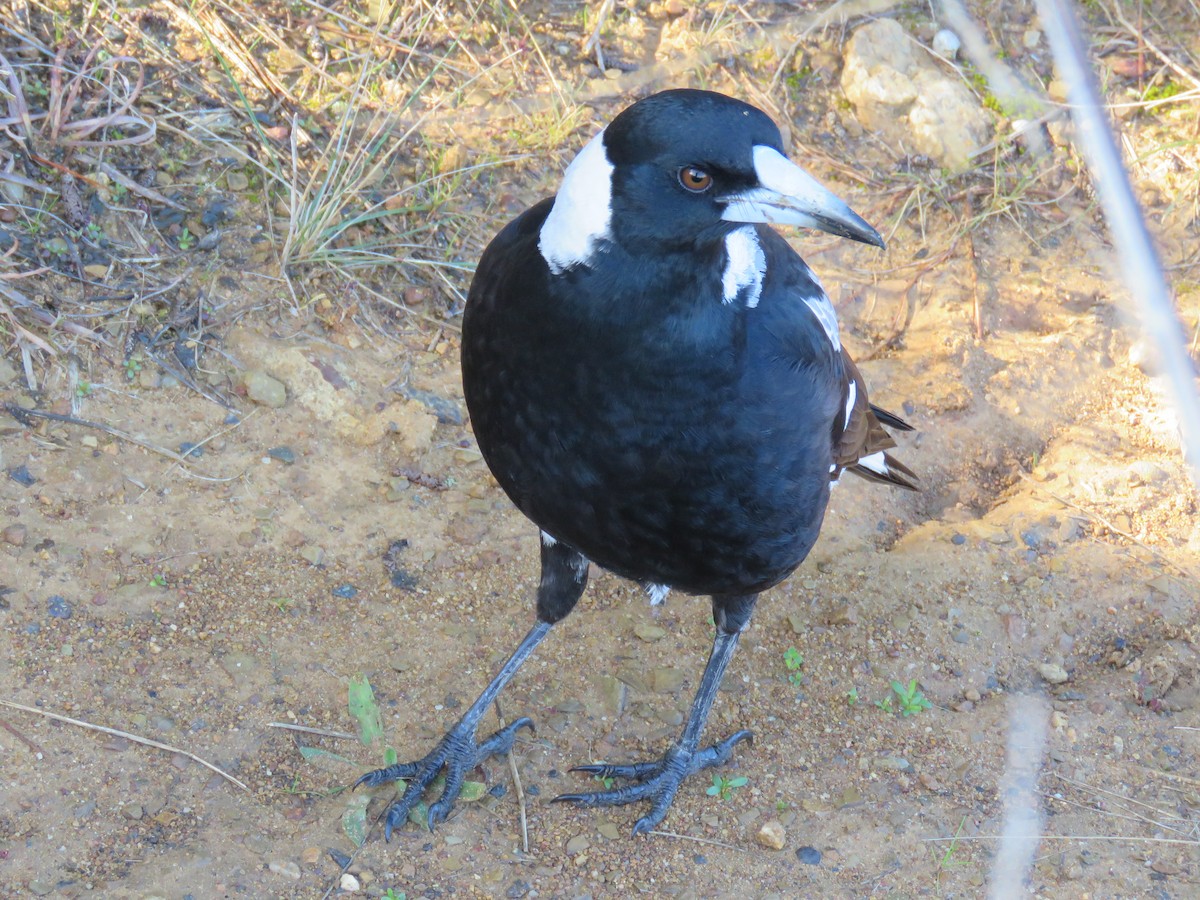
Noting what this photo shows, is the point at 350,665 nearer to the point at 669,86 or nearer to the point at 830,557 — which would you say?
the point at 830,557

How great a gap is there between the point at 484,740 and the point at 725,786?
447mm

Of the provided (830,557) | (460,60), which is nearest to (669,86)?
(460,60)

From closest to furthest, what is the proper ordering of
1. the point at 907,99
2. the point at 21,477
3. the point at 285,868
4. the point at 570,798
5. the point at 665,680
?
1. the point at 285,868
2. the point at 570,798
3. the point at 21,477
4. the point at 665,680
5. the point at 907,99

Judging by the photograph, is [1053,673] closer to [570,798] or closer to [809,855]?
[809,855]

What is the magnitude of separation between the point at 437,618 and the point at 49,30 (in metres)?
1.62

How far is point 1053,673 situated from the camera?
2.38 metres

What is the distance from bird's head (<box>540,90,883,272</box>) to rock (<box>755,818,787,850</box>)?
1025 millimetres

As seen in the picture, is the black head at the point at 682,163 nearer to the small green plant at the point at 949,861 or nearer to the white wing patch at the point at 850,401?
the white wing patch at the point at 850,401

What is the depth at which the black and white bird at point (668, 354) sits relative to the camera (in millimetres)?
1472

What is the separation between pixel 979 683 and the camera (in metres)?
2.38

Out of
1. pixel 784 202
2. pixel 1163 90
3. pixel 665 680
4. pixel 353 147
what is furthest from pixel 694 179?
pixel 1163 90

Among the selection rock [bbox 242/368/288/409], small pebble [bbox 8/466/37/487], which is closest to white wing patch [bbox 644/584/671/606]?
rock [bbox 242/368/288/409]

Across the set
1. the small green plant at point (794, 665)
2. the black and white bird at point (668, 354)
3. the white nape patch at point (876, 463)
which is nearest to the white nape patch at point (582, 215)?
the black and white bird at point (668, 354)

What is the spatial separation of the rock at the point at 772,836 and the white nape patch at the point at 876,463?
767 millimetres
